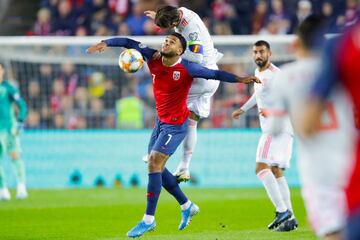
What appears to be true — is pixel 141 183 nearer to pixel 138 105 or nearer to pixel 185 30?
pixel 138 105

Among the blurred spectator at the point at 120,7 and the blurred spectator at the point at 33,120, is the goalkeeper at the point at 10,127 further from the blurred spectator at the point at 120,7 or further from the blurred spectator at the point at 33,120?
the blurred spectator at the point at 120,7

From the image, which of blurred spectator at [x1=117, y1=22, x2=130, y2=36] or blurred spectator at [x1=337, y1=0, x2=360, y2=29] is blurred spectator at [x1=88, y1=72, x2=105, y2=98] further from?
blurred spectator at [x1=337, y1=0, x2=360, y2=29]

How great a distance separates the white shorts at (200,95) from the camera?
11141mm

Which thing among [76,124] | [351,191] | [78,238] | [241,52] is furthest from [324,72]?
[76,124]

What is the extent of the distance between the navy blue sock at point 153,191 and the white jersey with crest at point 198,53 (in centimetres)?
164

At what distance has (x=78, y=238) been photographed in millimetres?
9984

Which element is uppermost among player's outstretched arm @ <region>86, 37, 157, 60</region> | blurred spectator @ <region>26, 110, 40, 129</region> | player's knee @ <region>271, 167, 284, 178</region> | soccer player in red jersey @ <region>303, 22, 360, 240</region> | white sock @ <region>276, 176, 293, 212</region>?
soccer player in red jersey @ <region>303, 22, 360, 240</region>

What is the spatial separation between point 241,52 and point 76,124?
162 inches

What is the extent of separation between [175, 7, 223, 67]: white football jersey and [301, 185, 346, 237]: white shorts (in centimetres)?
567

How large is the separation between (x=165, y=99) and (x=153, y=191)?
3.59 ft

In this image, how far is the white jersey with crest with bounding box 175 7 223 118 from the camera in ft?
35.3

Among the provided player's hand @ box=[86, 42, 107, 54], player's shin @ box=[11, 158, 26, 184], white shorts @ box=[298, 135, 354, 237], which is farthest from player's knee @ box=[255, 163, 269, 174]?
player's shin @ box=[11, 158, 26, 184]

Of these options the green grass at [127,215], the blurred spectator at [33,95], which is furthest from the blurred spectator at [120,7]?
the green grass at [127,215]

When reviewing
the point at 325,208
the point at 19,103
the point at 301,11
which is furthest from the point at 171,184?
the point at 301,11
